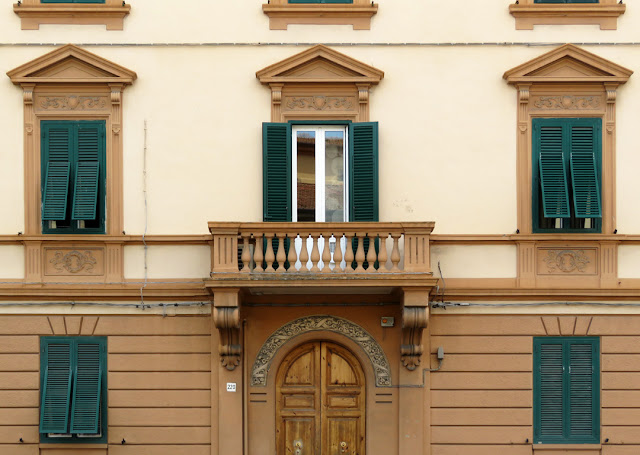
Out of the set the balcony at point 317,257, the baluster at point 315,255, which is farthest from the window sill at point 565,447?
the baluster at point 315,255

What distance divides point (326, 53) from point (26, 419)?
7629 millimetres

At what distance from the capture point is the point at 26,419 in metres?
15.6

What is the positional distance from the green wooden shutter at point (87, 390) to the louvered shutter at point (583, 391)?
7.56 m

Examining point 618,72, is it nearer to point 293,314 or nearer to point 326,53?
point 326,53

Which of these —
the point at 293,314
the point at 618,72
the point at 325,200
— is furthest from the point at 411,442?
the point at 618,72

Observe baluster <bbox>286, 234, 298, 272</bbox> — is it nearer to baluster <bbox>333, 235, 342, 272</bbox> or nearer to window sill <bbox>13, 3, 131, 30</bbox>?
baluster <bbox>333, 235, 342, 272</bbox>

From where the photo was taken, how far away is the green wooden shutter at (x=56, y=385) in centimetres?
1541

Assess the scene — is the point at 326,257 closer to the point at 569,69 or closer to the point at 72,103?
the point at 72,103

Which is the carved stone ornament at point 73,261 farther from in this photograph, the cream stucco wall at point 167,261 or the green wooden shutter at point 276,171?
the green wooden shutter at point 276,171

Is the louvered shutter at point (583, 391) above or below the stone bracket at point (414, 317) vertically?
below

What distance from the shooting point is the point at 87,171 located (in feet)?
51.5

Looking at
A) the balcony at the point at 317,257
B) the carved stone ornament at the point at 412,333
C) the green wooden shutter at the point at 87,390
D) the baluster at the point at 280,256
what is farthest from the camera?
the green wooden shutter at the point at 87,390

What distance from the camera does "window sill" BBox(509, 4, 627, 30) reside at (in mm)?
15875

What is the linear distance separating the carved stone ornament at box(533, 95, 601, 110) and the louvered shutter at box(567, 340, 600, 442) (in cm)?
382
